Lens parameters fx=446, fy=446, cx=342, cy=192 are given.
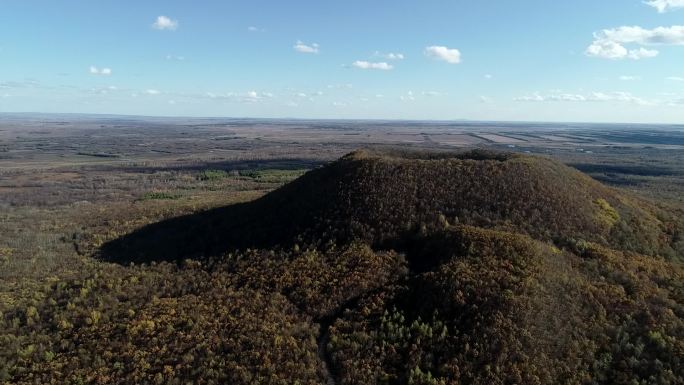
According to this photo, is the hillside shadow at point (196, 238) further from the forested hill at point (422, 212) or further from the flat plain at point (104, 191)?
the flat plain at point (104, 191)

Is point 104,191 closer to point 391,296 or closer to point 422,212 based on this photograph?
point 422,212

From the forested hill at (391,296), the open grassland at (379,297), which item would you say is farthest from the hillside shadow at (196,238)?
the open grassland at (379,297)

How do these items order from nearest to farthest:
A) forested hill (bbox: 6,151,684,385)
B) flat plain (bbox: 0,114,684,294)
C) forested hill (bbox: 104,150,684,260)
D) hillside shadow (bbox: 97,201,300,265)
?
1. forested hill (bbox: 6,151,684,385)
2. forested hill (bbox: 104,150,684,260)
3. hillside shadow (bbox: 97,201,300,265)
4. flat plain (bbox: 0,114,684,294)

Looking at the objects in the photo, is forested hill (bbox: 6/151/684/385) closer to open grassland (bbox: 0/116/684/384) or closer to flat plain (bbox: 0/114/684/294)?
open grassland (bbox: 0/116/684/384)

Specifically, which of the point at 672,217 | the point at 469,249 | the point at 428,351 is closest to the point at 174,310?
the point at 428,351

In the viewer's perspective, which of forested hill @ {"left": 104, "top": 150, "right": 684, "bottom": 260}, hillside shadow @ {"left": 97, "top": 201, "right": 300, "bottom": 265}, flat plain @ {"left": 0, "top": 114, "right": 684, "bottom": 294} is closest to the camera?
forested hill @ {"left": 104, "top": 150, "right": 684, "bottom": 260}

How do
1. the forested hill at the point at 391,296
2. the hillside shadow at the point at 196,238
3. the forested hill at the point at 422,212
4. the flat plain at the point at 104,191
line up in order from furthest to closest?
the flat plain at the point at 104,191
the hillside shadow at the point at 196,238
the forested hill at the point at 422,212
the forested hill at the point at 391,296

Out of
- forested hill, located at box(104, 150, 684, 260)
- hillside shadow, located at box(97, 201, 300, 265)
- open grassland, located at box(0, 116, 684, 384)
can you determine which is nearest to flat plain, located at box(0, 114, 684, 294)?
open grassland, located at box(0, 116, 684, 384)

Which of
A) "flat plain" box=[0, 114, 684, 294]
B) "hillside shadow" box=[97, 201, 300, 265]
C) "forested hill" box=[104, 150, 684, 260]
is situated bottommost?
"flat plain" box=[0, 114, 684, 294]

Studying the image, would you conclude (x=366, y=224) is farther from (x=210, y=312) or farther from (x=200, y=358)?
(x=200, y=358)

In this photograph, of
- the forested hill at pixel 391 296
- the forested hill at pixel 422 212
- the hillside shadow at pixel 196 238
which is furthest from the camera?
Result: the hillside shadow at pixel 196 238

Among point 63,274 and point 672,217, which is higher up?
point 672,217
